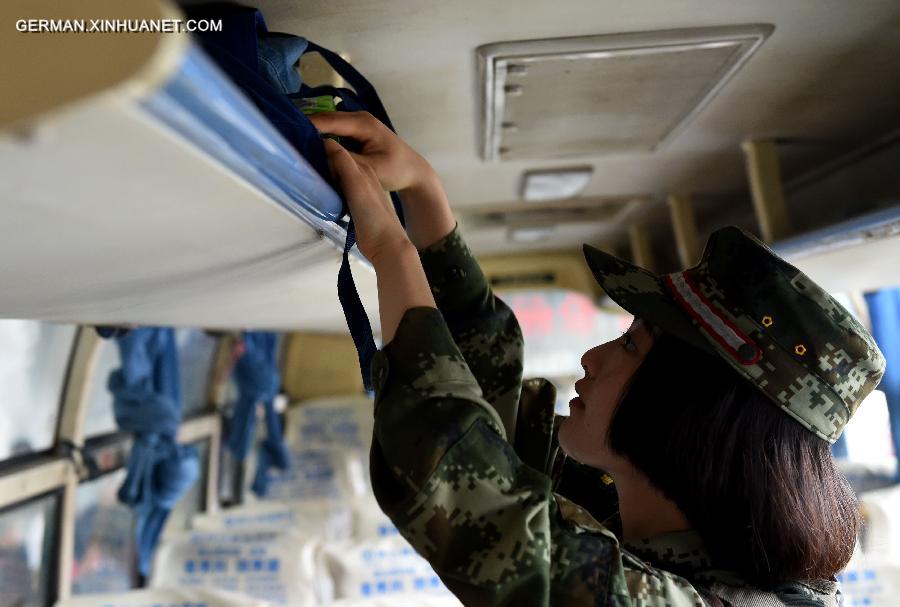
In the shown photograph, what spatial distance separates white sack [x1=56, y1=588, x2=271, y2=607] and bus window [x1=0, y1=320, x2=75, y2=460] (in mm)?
591

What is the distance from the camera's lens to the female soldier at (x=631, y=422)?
1074 mm

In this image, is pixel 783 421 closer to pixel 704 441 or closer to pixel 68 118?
pixel 704 441

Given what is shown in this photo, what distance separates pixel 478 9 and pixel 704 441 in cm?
94

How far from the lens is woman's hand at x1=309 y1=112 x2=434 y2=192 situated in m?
1.13

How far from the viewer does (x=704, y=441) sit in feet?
4.42

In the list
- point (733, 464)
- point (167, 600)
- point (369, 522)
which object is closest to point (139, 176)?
point (733, 464)

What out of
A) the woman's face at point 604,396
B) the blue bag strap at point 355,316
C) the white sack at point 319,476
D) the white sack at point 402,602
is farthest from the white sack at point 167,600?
the white sack at point 319,476

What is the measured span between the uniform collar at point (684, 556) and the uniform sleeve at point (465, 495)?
29cm

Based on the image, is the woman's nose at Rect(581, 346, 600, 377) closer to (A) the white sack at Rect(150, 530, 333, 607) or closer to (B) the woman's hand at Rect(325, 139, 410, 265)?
(B) the woman's hand at Rect(325, 139, 410, 265)

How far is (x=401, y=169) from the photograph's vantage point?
4.15 ft

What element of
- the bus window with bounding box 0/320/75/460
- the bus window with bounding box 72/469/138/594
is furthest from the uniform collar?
the bus window with bounding box 72/469/138/594

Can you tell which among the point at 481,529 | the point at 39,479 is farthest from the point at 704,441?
the point at 39,479

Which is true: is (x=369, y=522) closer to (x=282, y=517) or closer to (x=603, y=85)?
(x=282, y=517)

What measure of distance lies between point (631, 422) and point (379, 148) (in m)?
0.69
